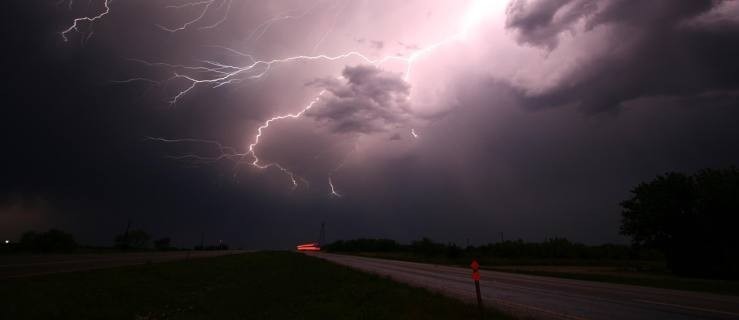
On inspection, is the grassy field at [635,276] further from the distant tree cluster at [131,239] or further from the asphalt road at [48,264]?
the distant tree cluster at [131,239]

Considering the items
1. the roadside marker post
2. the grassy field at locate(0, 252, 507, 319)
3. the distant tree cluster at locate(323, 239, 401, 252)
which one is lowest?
the distant tree cluster at locate(323, 239, 401, 252)

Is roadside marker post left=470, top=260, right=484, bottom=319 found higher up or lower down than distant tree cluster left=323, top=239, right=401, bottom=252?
higher up

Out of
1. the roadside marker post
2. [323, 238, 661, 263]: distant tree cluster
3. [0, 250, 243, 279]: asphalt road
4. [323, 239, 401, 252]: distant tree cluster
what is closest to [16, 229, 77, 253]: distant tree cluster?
[0, 250, 243, 279]: asphalt road

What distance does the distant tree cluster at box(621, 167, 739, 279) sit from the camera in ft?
114

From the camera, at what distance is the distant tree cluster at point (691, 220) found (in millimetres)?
34875

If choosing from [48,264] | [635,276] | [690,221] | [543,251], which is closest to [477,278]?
[48,264]

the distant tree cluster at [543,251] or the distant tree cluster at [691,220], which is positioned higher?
the distant tree cluster at [691,220]

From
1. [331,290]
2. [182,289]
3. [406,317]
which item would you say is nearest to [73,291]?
[182,289]

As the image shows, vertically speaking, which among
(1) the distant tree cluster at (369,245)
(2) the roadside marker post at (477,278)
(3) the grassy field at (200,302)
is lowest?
(1) the distant tree cluster at (369,245)

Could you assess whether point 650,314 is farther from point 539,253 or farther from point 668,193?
point 539,253

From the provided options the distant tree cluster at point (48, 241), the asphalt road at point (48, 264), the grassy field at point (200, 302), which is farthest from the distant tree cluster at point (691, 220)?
the distant tree cluster at point (48, 241)

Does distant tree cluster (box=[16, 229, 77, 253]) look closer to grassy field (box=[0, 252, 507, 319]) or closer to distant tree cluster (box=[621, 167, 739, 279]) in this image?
grassy field (box=[0, 252, 507, 319])

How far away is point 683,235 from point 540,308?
108ft

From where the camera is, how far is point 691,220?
37438mm
